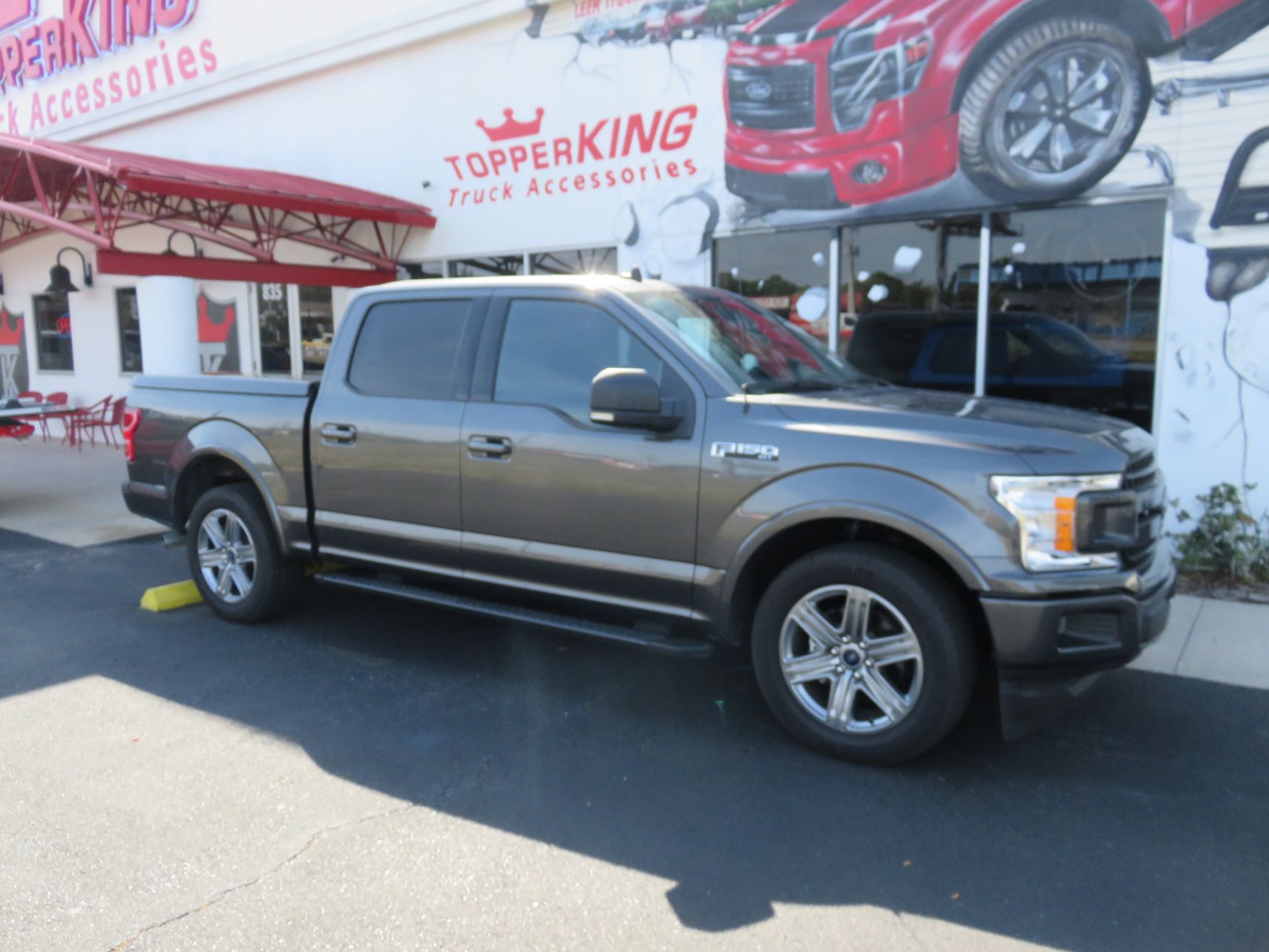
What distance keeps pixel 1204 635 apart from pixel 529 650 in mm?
3794

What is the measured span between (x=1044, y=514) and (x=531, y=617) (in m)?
2.24

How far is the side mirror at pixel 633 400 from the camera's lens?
3.97 meters

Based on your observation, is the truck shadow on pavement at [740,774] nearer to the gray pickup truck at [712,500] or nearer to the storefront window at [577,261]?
the gray pickup truck at [712,500]

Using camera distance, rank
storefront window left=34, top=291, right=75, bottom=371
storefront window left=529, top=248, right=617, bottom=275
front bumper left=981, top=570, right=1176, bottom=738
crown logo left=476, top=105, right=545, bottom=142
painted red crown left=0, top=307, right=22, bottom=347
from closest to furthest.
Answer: front bumper left=981, top=570, right=1176, bottom=738, storefront window left=529, top=248, right=617, bottom=275, crown logo left=476, top=105, right=545, bottom=142, storefront window left=34, top=291, right=75, bottom=371, painted red crown left=0, top=307, right=22, bottom=347

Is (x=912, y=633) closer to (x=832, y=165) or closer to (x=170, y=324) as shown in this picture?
(x=832, y=165)

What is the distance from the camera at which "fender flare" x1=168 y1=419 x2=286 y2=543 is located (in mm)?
5434

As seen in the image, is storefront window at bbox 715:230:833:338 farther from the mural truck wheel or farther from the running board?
the running board

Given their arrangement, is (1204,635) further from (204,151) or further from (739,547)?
(204,151)

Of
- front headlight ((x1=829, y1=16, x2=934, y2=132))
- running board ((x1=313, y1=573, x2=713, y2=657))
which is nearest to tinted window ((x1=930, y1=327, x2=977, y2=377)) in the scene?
front headlight ((x1=829, y1=16, x2=934, y2=132))

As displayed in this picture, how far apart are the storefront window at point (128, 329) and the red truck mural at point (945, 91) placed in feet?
35.0

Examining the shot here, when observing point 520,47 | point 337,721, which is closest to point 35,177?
point 520,47

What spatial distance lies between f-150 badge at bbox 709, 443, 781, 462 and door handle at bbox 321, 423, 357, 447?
6.88ft

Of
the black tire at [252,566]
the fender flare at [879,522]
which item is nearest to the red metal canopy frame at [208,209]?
the black tire at [252,566]

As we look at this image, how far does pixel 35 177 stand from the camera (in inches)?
389
